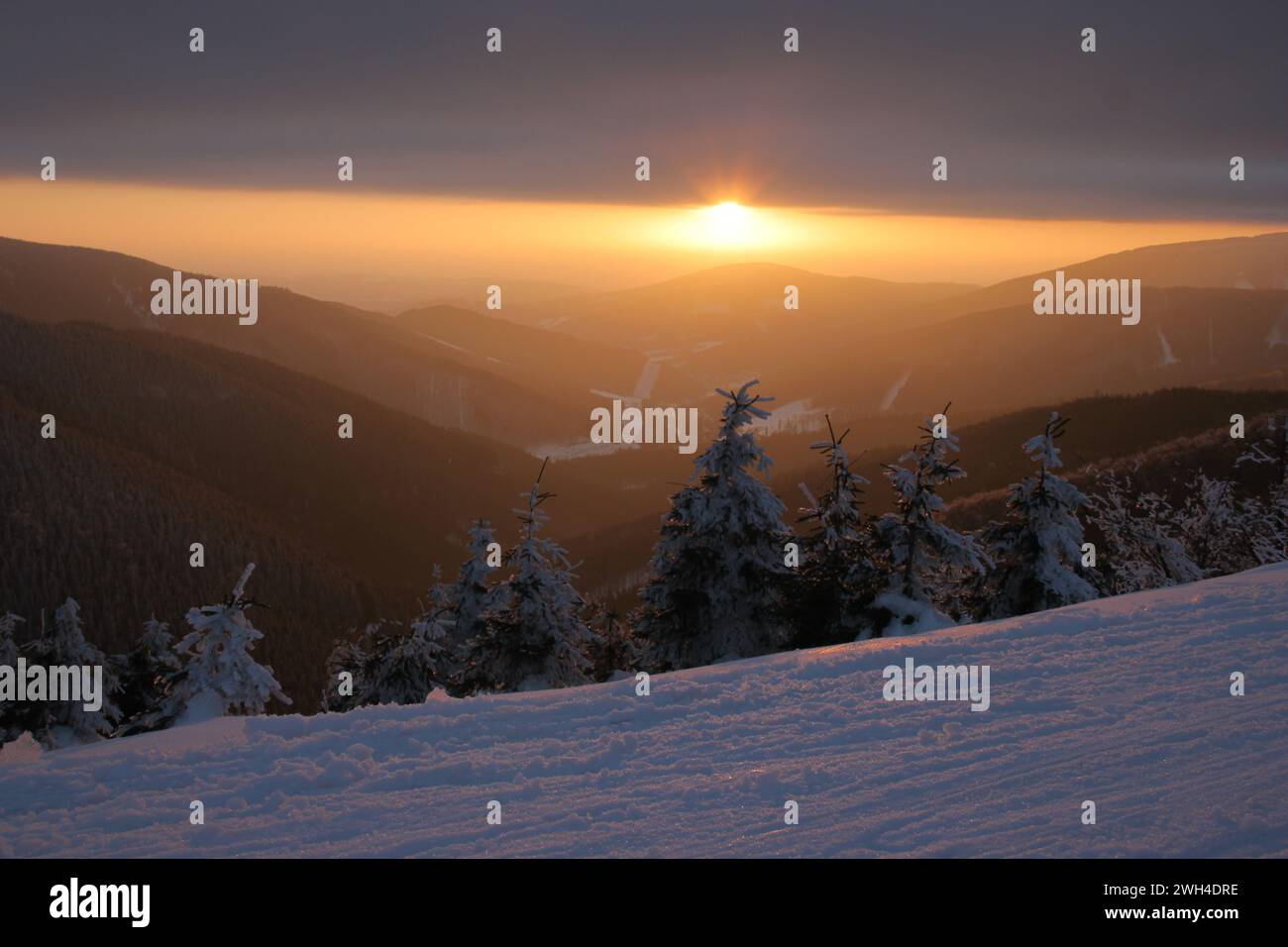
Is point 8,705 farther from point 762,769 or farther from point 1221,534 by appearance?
point 1221,534

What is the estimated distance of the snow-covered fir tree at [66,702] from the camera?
2970 centimetres

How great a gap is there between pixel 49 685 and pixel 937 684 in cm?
2954

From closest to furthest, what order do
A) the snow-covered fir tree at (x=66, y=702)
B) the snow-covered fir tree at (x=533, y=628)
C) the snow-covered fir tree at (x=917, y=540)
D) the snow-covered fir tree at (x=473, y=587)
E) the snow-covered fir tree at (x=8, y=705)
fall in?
the snow-covered fir tree at (x=917, y=540) → the snow-covered fir tree at (x=533, y=628) → the snow-covered fir tree at (x=473, y=587) → the snow-covered fir tree at (x=8, y=705) → the snow-covered fir tree at (x=66, y=702)

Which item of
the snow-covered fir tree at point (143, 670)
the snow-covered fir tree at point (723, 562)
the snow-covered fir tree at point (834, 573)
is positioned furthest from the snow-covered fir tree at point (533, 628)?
the snow-covered fir tree at point (143, 670)

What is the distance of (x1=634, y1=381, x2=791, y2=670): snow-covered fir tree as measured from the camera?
20.3 metres

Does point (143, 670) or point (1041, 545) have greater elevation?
point (1041, 545)

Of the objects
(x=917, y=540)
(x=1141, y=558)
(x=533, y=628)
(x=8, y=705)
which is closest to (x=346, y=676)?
(x=533, y=628)

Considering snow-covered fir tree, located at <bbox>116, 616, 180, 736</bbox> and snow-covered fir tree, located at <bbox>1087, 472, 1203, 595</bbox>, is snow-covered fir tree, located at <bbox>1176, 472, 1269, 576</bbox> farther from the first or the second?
snow-covered fir tree, located at <bbox>116, 616, 180, 736</bbox>

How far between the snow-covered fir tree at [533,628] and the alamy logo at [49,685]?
14.8 m

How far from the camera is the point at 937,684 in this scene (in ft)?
32.1

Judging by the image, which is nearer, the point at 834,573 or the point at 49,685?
the point at 834,573

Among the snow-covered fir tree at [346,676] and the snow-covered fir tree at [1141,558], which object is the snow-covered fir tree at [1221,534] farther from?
the snow-covered fir tree at [346,676]

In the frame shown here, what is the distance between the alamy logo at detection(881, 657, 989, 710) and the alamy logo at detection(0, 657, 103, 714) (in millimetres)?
27265
